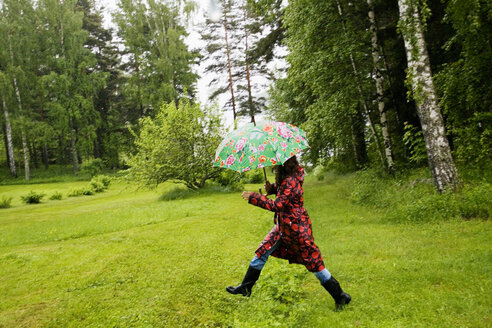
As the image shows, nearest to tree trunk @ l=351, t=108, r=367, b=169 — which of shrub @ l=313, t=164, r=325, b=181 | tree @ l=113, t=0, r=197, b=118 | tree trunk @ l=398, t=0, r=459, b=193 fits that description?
shrub @ l=313, t=164, r=325, b=181

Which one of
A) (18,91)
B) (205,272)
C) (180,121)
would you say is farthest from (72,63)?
(205,272)

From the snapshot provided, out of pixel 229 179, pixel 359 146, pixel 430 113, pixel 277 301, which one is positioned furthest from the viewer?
pixel 229 179

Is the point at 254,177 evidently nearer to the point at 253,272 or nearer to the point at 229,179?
the point at 229,179

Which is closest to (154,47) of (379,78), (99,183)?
(99,183)

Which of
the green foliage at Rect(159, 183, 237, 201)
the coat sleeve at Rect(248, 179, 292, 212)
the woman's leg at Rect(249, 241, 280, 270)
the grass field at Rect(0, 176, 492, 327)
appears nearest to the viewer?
the coat sleeve at Rect(248, 179, 292, 212)

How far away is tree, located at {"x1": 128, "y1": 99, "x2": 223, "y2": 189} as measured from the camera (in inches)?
651

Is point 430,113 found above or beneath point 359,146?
above

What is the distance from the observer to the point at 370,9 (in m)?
10.3

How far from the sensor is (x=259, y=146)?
135 inches

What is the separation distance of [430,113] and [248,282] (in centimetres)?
595

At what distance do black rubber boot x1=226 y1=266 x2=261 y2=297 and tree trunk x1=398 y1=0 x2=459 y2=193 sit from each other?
5.30 meters

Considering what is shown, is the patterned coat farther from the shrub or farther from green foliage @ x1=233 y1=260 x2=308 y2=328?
the shrub

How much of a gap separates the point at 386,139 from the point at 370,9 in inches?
173

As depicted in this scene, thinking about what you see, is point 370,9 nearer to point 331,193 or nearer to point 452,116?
point 452,116
